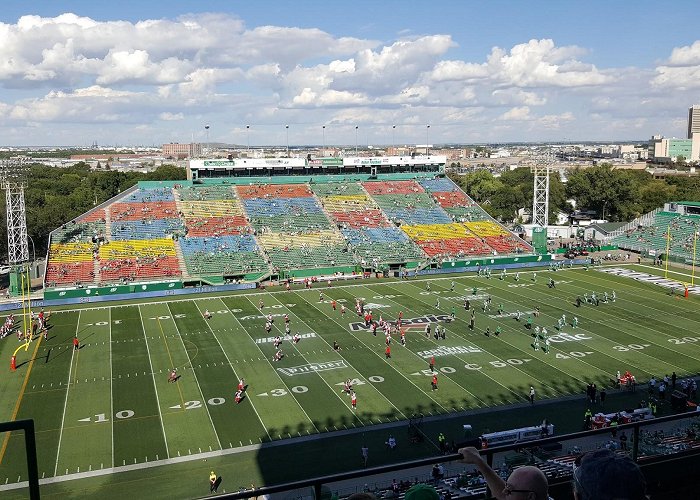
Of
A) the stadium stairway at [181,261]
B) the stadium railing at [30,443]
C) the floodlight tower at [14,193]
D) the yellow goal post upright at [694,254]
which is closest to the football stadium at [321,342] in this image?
the stadium railing at [30,443]

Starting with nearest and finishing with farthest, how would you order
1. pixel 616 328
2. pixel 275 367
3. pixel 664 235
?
pixel 275 367, pixel 616 328, pixel 664 235

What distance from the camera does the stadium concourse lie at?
52.0 m

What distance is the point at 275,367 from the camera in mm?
30844

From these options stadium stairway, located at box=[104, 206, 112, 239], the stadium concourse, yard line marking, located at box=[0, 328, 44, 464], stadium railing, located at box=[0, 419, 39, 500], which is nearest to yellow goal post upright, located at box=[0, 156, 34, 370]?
the stadium concourse

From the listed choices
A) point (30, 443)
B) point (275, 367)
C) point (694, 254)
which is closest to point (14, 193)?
point (275, 367)

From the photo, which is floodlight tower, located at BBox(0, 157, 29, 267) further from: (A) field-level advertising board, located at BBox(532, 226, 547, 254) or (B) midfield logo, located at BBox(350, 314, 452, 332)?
(A) field-level advertising board, located at BBox(532, 226, 547, 254)

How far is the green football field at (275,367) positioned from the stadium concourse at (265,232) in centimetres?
751

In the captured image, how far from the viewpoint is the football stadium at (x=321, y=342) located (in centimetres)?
2150

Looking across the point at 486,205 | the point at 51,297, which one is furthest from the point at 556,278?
the point at 486,205

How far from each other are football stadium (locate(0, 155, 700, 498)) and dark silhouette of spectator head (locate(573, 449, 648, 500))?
1.43 m

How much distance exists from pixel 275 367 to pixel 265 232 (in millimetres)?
30520

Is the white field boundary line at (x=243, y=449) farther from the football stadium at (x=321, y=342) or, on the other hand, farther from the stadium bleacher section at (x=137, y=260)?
the stadium bleacher section at (x=137, y=260)

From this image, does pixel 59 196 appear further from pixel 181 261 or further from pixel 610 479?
pixel 610 479

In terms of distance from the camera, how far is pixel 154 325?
38719 millimetres
